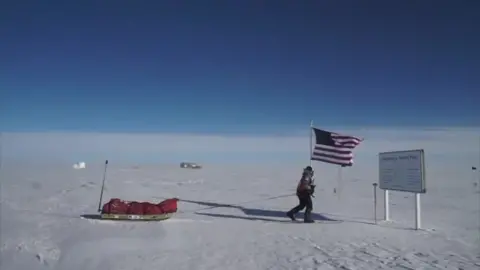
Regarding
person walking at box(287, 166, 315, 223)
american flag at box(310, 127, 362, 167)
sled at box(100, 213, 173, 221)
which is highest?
american flag at box(310, 127, 362, 167)

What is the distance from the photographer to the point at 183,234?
10703mm

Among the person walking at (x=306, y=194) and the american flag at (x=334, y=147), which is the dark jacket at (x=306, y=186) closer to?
the person walking at (x=306, y=194)

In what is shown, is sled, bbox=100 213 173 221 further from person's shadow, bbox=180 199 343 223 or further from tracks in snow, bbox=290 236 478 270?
tracks in snow, bbox=290 236 478 270

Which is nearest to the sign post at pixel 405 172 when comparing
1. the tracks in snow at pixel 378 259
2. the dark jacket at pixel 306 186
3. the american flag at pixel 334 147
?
the american flag at pixel 334 147

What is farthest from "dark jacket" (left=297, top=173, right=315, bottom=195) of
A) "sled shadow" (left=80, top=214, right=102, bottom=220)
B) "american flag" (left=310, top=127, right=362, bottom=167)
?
"sled shadow" (left=80, top=214, right=102, bottom=220)

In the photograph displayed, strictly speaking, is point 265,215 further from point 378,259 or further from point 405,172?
point 378,259

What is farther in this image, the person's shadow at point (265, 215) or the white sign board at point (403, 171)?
the person's shadow at point (265, 215)

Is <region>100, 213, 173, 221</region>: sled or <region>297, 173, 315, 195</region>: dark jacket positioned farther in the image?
<region>297, 173, 315, 195</region>: dark jacket

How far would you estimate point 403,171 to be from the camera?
41.9 ft

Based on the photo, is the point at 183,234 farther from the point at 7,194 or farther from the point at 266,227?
the point at 7,194

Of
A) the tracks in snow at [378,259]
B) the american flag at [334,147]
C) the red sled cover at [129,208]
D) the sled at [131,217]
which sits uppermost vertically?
the american flag at [334,147]

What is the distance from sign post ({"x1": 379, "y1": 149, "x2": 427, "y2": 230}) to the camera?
38.9 feet

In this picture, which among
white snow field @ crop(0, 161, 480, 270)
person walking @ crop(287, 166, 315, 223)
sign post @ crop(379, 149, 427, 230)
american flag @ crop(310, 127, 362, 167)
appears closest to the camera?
white snow field @ crop(0, 161, 480, 270)

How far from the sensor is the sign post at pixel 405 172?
1187cm
